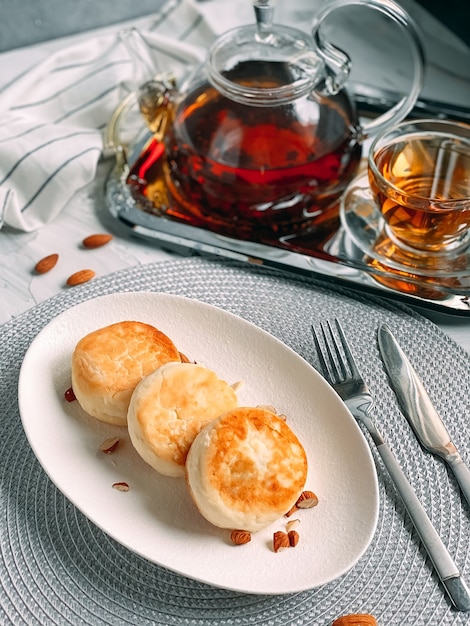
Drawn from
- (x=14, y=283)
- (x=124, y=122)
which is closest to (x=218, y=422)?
(x=14, y=283)

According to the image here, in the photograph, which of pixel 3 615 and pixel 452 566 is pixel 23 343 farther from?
pixel 452 566

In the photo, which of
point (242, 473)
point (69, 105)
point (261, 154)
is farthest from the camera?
point (69, 105)

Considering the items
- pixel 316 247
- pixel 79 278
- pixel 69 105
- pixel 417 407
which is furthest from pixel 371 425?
pixel 69 105

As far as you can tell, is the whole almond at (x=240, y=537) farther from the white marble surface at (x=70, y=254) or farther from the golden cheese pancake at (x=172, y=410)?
the white marble surface at (x=70, y=254)

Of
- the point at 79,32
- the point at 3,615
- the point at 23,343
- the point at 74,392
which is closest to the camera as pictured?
the point at 3,615

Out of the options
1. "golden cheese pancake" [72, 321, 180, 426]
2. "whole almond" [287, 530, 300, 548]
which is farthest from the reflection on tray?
"whole almond" [287, 530, 300, 548]

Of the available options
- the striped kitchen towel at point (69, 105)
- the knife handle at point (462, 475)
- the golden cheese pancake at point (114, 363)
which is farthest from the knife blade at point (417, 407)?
the striped kitchen towel at point (69, 105)

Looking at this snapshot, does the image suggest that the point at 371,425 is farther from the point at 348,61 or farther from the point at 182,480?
the point at 348,61
